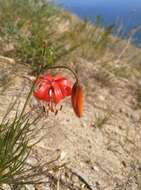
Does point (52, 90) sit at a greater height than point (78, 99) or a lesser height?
greater

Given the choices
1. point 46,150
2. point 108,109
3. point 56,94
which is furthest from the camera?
point 108,109

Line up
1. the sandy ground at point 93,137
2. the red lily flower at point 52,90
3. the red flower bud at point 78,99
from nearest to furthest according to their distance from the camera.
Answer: the red flower bud at point 78,99 < the red lily flower at point 52,90 < the sandy ground at point 93,137

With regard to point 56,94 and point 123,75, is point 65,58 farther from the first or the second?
point 56,94

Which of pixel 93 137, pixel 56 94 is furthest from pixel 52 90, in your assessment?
pixel 93 137

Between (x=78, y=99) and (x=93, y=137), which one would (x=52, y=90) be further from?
(x=93, y=137)

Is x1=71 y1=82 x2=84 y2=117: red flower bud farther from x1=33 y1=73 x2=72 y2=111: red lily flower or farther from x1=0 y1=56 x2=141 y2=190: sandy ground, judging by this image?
x1=0 y1=56 x2=141 y2=190: sandy ground

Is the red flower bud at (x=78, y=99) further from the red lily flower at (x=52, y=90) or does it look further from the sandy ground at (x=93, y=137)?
the sandy ground at (x=93, y=137)

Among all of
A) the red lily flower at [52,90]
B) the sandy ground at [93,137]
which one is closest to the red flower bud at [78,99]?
the red lily flower at [52,90]

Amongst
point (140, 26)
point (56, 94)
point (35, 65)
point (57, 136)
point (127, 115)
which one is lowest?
point (56, 94)

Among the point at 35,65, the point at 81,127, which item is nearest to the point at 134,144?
the point at 81,127

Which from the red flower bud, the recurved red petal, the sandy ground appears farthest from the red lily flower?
the sandy ground

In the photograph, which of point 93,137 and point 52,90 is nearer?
point 52,90
